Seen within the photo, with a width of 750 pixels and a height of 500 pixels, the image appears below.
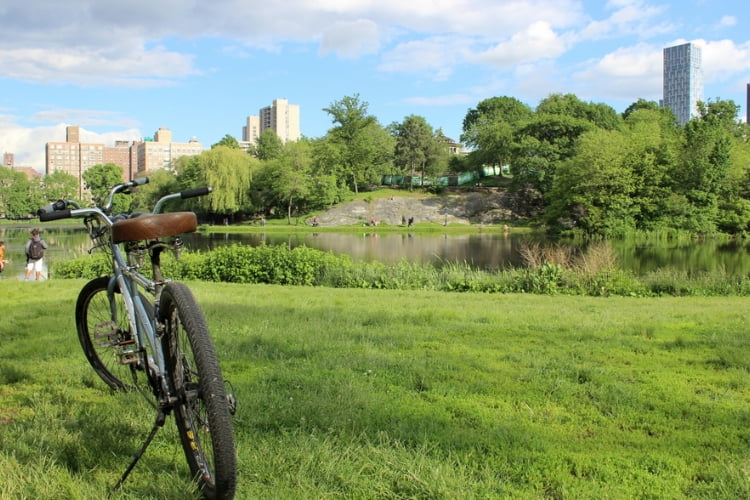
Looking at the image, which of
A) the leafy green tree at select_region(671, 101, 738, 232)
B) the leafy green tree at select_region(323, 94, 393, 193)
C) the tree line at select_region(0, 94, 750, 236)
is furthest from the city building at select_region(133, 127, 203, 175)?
the leafy green tree at select_region(671, 101, 738, 232)

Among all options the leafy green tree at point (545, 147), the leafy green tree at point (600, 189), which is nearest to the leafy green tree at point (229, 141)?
the leafy green tree at point (545, 147)

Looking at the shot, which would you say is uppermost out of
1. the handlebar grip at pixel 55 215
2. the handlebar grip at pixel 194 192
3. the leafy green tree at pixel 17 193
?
the leafy green tree at pixel 17 193

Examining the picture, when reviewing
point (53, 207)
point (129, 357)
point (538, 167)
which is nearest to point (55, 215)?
point (53, 207)

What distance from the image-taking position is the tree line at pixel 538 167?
161ft

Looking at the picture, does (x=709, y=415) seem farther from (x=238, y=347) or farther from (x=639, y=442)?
(x=238, y=347)

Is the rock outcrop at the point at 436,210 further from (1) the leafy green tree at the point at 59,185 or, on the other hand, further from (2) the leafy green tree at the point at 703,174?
(1) the leafy green tree at the point at 59,185

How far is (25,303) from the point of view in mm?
8414

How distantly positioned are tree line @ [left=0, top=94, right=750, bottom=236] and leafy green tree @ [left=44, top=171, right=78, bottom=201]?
240mm

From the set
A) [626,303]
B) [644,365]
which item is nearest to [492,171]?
[626,303]

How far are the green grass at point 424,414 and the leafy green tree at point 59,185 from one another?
97449 millimetres

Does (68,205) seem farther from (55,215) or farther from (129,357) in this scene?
(129,357)

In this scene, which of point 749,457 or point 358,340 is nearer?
point 749,457

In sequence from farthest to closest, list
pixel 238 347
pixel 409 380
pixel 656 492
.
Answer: pixel 238 347, pixel 409 380, pixel 656 492

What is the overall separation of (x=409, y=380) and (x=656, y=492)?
1890mm
